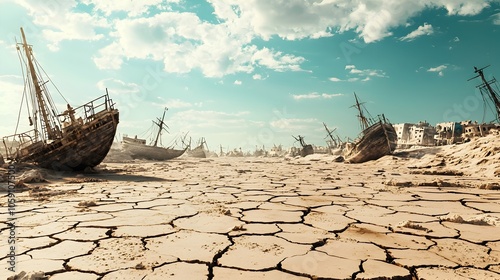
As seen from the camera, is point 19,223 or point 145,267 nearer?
point 145,267

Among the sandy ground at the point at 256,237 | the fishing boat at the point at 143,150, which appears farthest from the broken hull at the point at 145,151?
the sandy ground at the point at 256,237

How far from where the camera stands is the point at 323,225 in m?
2.67

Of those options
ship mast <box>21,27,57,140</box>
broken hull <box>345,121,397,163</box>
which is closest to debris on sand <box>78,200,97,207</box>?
ship mast <box>21,27,57,140</box>

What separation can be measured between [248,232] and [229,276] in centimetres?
83

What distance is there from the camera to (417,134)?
3762cm

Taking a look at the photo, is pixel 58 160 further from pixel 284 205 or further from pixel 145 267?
pixel 145 267

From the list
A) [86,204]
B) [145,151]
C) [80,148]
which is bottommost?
[86,204]

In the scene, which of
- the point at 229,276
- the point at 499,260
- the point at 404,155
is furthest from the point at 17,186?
the point at 404,155

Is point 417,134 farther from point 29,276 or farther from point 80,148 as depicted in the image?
point 29,276

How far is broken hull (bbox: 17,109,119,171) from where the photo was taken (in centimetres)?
835

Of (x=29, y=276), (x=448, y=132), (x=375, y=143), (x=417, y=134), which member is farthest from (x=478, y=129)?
(x=29, y=276)

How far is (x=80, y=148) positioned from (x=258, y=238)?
8.32 meters

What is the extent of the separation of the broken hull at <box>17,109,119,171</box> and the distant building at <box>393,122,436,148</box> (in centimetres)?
3133

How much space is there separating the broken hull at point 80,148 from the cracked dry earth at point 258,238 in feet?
17.2
